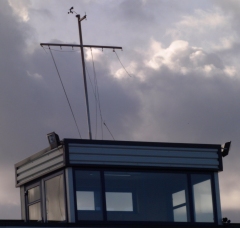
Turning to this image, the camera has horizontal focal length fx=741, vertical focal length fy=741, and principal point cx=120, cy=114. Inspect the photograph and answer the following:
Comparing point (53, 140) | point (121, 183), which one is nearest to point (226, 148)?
point (121, 183)

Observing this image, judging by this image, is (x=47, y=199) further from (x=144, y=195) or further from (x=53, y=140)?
(x=144, y=195)

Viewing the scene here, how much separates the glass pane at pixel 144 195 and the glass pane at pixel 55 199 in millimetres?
1411

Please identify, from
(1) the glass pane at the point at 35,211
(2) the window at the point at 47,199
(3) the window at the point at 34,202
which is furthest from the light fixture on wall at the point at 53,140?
(1) the glass pane at the point at 35,211

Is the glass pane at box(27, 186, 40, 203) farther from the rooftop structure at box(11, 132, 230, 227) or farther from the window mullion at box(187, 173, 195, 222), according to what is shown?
the window mullion at box(187, 173, 195, 222)

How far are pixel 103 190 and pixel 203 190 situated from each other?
11.9 ft

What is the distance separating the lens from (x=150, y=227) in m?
23.1

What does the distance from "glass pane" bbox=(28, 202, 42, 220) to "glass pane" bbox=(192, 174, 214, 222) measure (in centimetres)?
507

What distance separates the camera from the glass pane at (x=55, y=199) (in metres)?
22.8

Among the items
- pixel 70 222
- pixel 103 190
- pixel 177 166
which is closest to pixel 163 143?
pixel 177 166

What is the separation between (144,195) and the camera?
78.2 ft

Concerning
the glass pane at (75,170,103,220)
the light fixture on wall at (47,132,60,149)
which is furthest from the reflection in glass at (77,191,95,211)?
the light fixture on wall at (47,132,60,149)

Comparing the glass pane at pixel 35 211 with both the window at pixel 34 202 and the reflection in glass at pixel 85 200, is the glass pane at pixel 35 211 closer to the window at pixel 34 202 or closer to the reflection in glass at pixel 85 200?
the window at pixel 34 202

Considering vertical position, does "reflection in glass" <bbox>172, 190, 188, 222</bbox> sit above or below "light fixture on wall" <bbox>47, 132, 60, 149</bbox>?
below

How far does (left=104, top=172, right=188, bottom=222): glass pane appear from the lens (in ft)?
76.2
